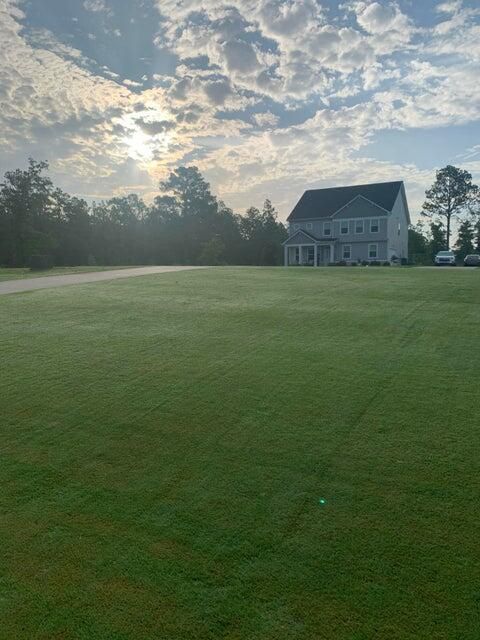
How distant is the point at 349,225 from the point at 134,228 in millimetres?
32309

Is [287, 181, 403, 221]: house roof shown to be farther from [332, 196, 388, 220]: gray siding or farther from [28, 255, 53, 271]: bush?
[28, 255, 53, 271]: bush

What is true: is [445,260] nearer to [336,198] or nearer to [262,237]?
[336,198]

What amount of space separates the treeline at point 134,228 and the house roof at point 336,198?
46.0ft

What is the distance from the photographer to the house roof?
45062 mm

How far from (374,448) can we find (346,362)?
2.31 meters

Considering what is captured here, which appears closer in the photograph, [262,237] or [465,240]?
[465,240]

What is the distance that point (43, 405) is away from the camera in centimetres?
520

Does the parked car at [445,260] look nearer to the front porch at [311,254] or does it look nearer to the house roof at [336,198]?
the house roof at [336,198]

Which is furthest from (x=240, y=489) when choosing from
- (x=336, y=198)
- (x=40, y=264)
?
(x=336, y=198)

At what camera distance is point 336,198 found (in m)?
47.7

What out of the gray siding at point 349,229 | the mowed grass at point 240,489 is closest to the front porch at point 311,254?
the gray siding at point 349,229

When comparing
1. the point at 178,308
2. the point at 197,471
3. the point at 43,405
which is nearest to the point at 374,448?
the point at 197,471

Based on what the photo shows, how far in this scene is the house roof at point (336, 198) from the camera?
45.1 meters

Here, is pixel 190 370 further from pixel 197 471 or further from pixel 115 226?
pixel 115 226
